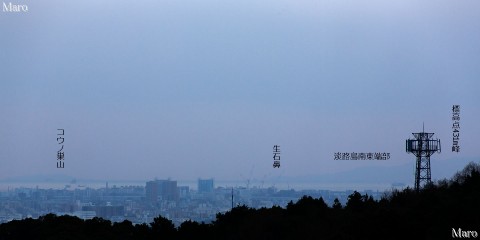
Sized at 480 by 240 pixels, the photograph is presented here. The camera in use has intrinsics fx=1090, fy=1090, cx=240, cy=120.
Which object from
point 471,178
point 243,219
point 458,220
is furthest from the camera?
point 243,219

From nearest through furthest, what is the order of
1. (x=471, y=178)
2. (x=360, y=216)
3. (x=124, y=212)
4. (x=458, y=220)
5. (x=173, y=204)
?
(x=458, y=220) → (x=360, y=216) → (x=471, y=178) → (x=124, y=212) → (x=173, y=204)

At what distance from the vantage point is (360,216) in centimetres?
3844

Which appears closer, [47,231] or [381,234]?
[381,234]

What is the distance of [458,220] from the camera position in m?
32.1

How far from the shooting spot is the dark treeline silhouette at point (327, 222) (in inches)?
1363

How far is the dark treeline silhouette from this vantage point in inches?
1363

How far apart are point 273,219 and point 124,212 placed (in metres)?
40.2

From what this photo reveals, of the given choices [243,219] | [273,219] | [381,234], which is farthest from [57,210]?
[381,234]

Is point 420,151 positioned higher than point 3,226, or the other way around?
point 420,151

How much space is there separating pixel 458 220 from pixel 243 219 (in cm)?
2169

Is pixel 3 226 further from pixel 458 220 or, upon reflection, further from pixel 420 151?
pixel 458 220

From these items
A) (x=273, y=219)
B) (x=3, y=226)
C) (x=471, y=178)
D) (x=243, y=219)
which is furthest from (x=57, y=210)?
(x=471, y=178)

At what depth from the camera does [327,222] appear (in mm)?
42594

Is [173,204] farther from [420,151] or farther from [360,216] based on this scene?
[360,216]
